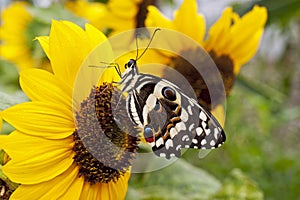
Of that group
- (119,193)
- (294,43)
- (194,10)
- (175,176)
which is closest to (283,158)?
(175,176)

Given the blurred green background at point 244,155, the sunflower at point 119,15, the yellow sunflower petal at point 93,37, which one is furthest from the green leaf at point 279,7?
the yellow sunflower petal at point 93,37

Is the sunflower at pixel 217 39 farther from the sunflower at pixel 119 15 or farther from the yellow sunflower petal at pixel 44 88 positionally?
the yellow sunflower petal at pixel 44 88

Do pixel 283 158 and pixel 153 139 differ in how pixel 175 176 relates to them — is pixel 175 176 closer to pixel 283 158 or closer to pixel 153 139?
pixel 153 139

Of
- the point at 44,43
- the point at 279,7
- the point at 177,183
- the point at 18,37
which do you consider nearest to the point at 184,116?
the point at 44,43

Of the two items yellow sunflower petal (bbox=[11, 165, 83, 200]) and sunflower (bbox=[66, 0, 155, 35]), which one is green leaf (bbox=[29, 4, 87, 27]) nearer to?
sunflower (bbox=[66, 0, 155, 35])

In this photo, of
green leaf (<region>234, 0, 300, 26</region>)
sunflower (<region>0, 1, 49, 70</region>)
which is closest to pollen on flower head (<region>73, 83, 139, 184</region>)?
sunflower (<region>0, 1, 49, 70</region>)

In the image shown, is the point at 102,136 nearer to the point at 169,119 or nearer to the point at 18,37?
the point at 169,119

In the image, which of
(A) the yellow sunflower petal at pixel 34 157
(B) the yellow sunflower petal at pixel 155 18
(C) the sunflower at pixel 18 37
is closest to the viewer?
(A) the yellow sunflower petal at pixel 34 157
